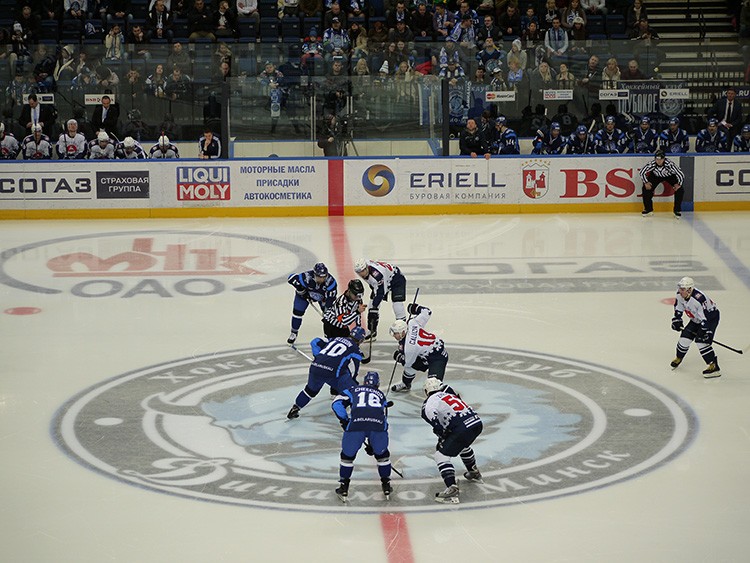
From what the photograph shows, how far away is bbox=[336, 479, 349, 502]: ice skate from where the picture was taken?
815 cm

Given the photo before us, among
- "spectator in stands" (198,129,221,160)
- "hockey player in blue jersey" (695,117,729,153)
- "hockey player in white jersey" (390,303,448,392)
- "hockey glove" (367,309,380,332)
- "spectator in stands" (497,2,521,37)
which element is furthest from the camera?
"spectator in stands" (497,2,521,37)

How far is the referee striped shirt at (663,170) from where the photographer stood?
1955cm

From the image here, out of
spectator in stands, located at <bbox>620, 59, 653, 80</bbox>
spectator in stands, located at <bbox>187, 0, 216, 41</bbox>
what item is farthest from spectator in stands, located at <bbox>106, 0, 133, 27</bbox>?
spectator in stands, located at <bbox>620, 59, 653, 80</bbox>

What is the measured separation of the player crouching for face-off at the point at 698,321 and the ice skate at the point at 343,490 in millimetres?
4133

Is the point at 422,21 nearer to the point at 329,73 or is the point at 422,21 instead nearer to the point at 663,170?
the point at 329,73

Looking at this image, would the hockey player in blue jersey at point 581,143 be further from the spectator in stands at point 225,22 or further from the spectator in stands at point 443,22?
the spectator in stands at point 225,22

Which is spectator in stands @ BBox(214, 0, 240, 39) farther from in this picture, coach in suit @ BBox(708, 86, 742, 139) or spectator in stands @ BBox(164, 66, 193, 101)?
coach in suit @ BBox(708, 86, 742, 139)

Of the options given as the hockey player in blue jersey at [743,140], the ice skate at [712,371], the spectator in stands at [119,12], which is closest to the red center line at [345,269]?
the ice skate at [712,371]

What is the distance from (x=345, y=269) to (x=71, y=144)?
6.94m

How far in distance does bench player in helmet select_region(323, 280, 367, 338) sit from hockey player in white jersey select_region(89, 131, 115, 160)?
9.82 meters

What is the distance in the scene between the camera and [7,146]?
20.0 m

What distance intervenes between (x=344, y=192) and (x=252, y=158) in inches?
67.0

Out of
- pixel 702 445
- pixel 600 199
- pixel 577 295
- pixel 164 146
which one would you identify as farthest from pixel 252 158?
pixel 702 445

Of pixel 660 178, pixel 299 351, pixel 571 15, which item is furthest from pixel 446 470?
pixel 571 15
